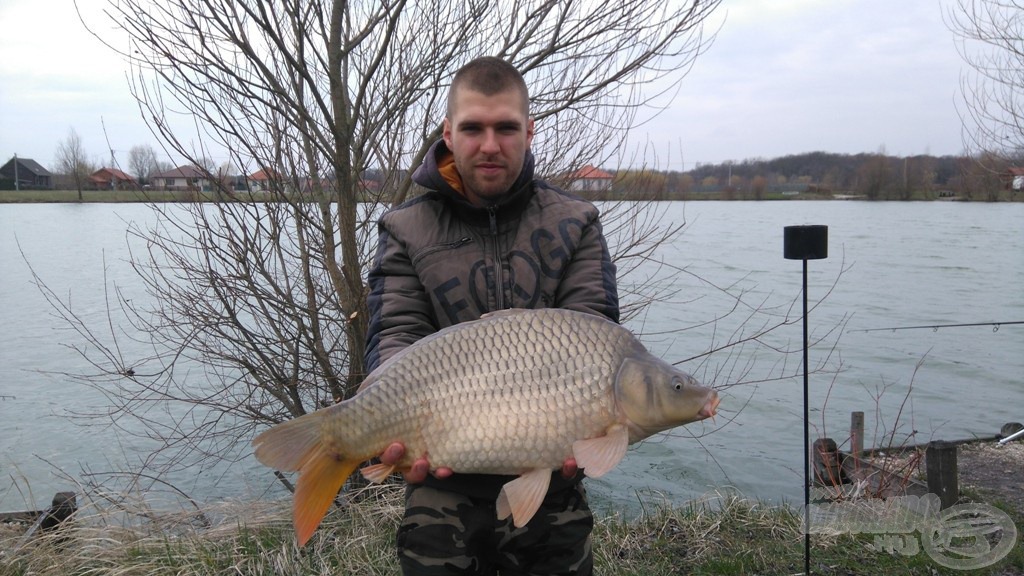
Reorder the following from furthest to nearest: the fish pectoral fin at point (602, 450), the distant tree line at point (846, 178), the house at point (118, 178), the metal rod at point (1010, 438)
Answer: the distant tree line at point (846, 178) < the metal rod at point (1010, 438) < the house at point (118, 178) < the fish pectoral fin at point (602, 450)

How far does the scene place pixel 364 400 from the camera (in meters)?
1.84

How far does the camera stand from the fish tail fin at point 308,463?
71.4 inches

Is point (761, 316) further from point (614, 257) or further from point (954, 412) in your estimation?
point (614, 257)

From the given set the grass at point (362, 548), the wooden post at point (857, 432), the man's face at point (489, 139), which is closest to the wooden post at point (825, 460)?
the wooden post at point (857, 432)

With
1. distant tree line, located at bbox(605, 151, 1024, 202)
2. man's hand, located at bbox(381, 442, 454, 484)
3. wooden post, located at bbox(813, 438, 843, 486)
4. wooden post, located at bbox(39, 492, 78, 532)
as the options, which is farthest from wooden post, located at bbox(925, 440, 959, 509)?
distant tree line, located at bbox(605, 151, 1024, 202)

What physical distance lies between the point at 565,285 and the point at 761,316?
9.50m

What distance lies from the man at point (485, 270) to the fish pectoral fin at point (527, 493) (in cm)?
26

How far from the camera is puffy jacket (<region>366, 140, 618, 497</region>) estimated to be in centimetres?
212

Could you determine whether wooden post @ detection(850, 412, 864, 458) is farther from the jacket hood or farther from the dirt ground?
the jacket hood

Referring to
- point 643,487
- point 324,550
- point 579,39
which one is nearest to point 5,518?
point 324,550

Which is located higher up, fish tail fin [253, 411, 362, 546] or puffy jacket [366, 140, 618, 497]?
puffy jacket [366, 140, 618, 497]

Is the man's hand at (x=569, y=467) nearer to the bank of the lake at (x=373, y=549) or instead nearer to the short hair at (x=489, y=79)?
the short hair at (x=489, y=79)

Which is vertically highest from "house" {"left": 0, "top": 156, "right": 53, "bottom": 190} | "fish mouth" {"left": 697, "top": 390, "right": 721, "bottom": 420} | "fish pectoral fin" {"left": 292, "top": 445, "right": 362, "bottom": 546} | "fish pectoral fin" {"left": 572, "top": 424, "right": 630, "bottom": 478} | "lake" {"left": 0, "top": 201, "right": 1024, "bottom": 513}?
"house" {"left": 0, "top": 156, "right": 53, "bottom": 190}

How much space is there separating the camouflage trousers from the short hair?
107 centimetres
